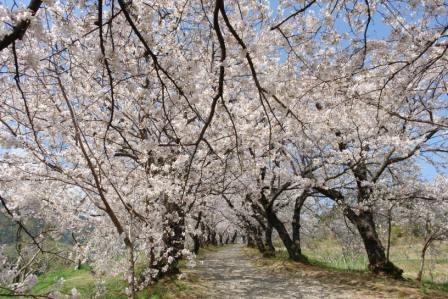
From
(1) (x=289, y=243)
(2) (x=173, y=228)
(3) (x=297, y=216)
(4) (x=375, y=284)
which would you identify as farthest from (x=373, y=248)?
(2) (x=173, y=228)

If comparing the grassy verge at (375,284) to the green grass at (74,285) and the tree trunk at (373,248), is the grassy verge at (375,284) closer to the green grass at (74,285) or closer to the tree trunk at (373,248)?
the tree trunk at (373,248)

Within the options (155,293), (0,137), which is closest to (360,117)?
(155,293)

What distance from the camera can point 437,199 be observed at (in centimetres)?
1045

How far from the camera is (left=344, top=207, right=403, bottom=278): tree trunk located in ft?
36.0

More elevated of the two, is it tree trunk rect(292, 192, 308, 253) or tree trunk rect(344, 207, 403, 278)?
tree trunk rect(292, 192, 308, 253)

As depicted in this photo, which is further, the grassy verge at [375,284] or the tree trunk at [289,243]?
the tree trunk at [289,243]

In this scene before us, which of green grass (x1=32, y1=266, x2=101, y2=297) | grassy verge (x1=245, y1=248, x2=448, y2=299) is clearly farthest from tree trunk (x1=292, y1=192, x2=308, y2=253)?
green grass (x1=32, y1=266, x2=101, y2=297)

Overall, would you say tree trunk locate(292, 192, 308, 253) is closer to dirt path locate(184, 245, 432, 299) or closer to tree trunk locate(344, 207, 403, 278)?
dirt path locate(184, 245, 432, 299)

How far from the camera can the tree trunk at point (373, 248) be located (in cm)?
1097

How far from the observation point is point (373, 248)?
11.3 metres

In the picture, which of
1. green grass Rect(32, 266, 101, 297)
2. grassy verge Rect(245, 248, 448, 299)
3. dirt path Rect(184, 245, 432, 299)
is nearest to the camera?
grassy verge Rect(245, 248, 448, 299)

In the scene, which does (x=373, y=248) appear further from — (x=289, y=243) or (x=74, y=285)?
(x=74, y=285)

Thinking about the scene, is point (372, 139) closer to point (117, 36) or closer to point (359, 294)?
point (359, 294)

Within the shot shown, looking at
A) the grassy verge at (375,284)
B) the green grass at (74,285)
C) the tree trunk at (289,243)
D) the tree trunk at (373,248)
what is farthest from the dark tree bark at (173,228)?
the tree trunk at (289,243)
